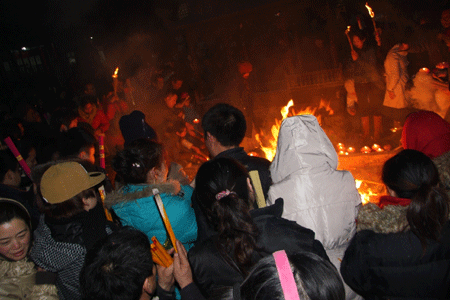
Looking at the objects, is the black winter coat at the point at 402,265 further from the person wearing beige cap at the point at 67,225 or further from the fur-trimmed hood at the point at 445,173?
the person wearing beige cap at the point at 67,225

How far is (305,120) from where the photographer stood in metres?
2.34

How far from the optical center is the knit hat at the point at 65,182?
2.27 meters

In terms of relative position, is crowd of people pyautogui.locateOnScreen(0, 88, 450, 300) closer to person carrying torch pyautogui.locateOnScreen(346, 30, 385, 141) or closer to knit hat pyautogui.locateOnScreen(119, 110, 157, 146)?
knit hat pyautogui.locateOnScreen(119, 110, 157, 146)

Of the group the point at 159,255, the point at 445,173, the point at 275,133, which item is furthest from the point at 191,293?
the point at 275,133

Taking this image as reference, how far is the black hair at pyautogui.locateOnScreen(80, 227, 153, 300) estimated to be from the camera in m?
1.59

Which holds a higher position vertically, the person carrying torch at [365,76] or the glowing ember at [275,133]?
the person carrying torch at [365,76]

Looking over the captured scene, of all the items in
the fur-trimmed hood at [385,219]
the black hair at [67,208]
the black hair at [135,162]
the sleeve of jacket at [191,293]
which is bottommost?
the sleeve of jacket at [191,293]

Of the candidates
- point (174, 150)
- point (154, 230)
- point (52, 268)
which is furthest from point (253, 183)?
point (174, 150)

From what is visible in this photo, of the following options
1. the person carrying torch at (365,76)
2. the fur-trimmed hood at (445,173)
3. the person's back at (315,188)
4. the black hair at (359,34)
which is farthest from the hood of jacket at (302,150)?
the black hair at (359,34)

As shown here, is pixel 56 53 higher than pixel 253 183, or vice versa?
pixel 56 53

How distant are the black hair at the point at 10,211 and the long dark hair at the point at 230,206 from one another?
1493mm

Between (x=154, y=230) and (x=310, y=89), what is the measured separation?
27.9 ft

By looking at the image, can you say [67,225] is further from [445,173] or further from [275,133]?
[275,133]

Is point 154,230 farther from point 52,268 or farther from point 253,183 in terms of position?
point 253,183
